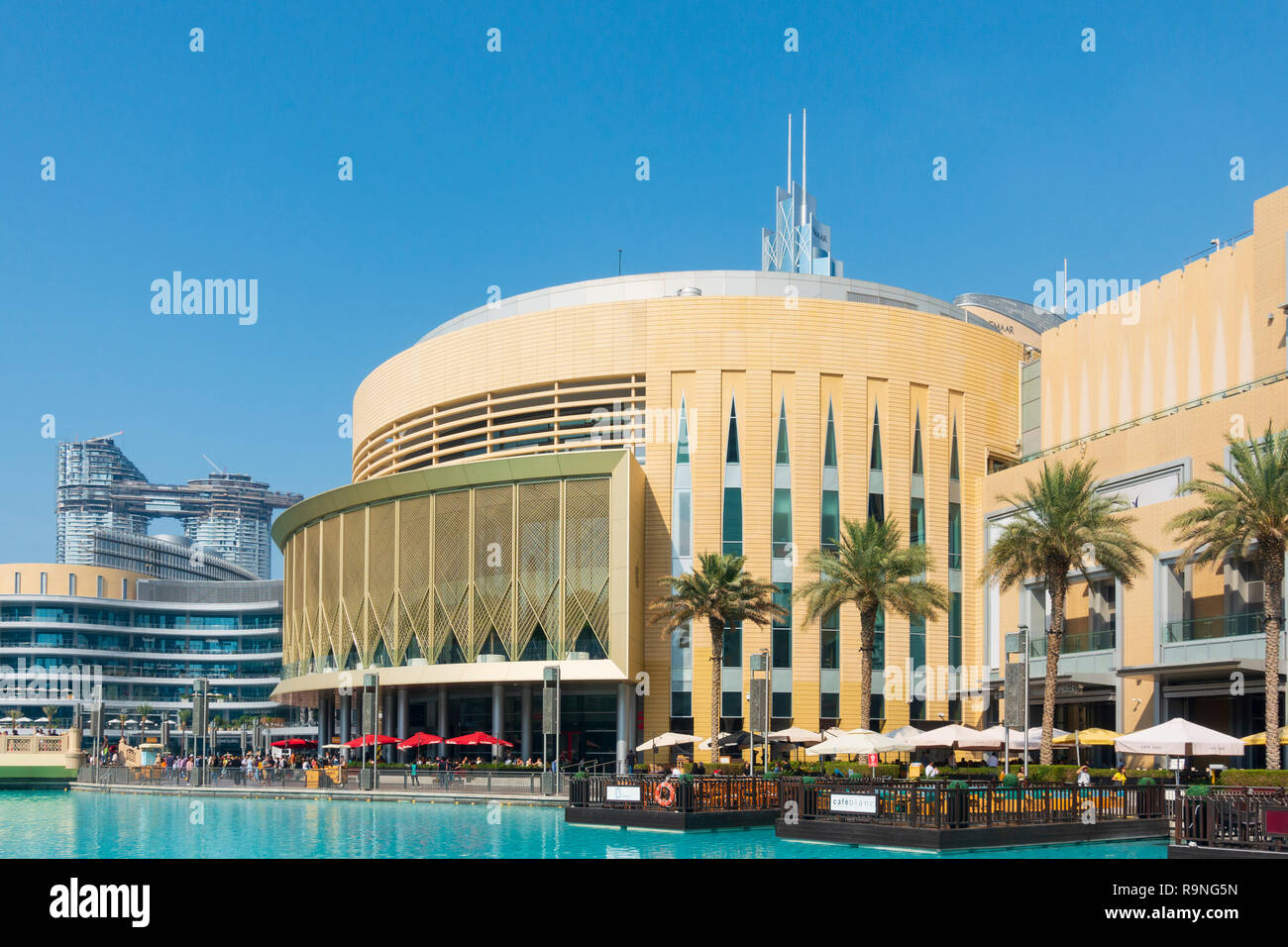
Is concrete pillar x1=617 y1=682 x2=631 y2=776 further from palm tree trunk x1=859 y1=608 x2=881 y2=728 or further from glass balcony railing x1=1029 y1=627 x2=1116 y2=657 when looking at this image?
glass balcony railing x1=1029 y1=627 x2=1116 y2=657

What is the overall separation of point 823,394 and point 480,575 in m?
20.0

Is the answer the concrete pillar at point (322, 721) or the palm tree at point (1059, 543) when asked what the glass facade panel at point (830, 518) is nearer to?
the palm tree at point (1059, 543)

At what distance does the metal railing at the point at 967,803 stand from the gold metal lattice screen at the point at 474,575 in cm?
3199

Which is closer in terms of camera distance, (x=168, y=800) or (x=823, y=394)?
(x=168, y=800)

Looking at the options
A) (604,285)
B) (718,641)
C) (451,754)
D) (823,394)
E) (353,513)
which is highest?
(604,285)

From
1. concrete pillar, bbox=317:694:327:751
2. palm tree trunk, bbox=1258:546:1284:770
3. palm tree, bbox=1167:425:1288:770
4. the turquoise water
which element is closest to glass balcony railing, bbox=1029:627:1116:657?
palm tree, bbox=1167:425:1288:770

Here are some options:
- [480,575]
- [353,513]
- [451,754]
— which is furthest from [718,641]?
[353,513]

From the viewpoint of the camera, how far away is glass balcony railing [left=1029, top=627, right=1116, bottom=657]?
5650cm

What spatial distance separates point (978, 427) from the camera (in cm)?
7212

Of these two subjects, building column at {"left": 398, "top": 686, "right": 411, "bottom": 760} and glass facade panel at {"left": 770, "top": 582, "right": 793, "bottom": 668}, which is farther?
building column at {"left": 398, "top": 686, "right": 411, "bottom": 760}

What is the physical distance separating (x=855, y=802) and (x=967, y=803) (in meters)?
2.57

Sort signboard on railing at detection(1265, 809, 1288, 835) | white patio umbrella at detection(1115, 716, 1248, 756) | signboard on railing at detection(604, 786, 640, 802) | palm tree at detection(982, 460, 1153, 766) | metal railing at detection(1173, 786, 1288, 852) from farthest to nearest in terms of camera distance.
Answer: palm tree at detection(982, 460, 1153, 766) < white patio umbrella at detection(1115, 716, 1248, 756) < signboard on railing at detection(604, 786, 640, 802) < metal railing at detection(1173, 786, 1288, 852) < signboard on railing at detection(1265, 809, 1288, 835)

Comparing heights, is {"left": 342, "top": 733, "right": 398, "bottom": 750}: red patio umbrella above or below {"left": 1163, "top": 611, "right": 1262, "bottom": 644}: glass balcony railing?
below
